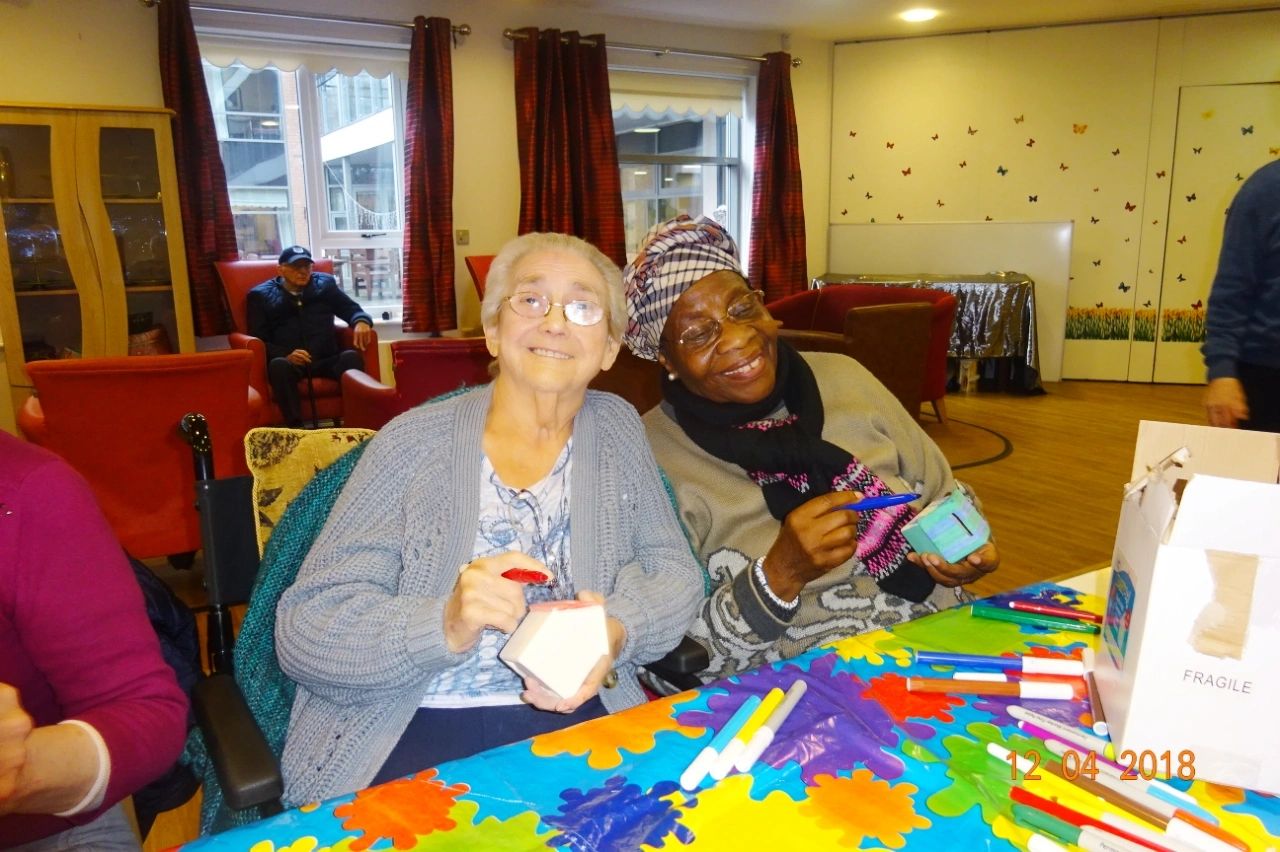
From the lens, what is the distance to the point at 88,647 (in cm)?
91

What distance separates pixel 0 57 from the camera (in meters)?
4.78

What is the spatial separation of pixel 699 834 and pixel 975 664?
0.43 metres

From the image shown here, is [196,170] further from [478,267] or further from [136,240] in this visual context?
[478,267]

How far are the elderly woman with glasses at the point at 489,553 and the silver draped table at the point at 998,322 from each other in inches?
218

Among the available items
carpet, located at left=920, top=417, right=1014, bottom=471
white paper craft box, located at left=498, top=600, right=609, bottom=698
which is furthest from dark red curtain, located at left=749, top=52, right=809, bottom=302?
white paper craft box, located at left=498, top=600, right=609, bottom=698

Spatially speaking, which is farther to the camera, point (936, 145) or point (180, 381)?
point (936, 145)

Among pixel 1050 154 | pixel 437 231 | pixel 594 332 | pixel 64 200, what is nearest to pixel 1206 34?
pixel 1050 154

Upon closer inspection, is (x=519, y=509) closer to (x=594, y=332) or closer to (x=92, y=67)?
(x=594, y=332)

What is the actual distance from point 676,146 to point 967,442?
3.73 m

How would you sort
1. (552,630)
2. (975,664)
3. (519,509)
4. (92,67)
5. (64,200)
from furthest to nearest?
(92,67), (64,200), (519,509), (975,664), (552,630)

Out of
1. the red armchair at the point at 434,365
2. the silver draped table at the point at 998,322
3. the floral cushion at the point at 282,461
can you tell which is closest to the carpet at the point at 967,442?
the silver draped table at the point at 998,322

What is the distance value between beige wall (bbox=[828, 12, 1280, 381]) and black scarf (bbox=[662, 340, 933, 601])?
6368 mm

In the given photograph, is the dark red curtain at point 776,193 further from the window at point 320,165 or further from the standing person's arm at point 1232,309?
the standing person's arm at point 1232,309

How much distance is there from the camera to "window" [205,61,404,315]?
5.65 meters
